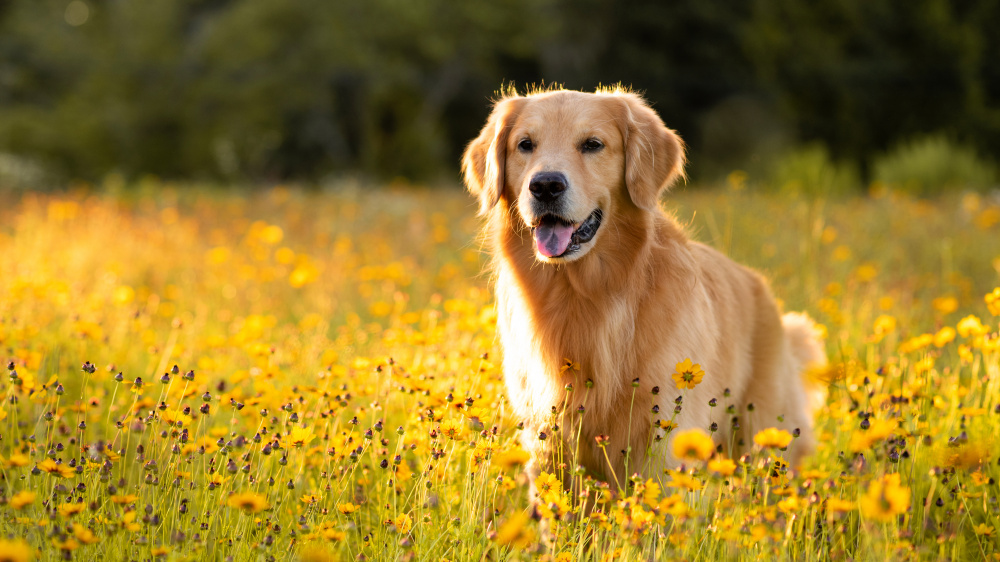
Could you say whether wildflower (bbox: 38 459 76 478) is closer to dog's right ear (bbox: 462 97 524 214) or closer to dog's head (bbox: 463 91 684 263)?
dog's head (bbox: 463 91 684 263)

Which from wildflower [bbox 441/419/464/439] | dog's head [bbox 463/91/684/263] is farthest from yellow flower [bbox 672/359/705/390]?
dog's head [bbox 463/91/684/263]

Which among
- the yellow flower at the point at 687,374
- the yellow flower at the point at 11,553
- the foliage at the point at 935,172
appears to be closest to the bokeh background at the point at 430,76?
the foliage at the point at 935,172

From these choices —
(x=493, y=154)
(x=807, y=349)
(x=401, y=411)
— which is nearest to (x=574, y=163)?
(x=493, y=154)

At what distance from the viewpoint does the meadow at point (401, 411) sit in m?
1.70

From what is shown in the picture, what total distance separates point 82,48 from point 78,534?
22.7 metres

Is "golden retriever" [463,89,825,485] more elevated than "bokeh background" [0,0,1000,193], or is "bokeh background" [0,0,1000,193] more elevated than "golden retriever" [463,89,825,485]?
"bokeh background" [0,0,1000,193]

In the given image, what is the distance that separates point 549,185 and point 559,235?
0.60 ft

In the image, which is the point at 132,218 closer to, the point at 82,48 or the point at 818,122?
the point at 82,48

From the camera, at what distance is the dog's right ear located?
2789 millimetres

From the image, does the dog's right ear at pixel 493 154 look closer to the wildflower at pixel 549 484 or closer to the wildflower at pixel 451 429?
the wildflower at pixel 451 429

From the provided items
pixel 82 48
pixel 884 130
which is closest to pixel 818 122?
pixel 884 130

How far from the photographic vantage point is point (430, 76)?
73.9ft

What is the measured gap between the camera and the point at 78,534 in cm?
133

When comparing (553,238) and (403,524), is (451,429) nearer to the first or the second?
(403,524)
